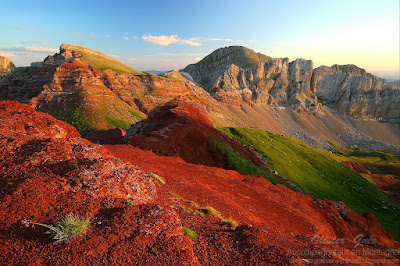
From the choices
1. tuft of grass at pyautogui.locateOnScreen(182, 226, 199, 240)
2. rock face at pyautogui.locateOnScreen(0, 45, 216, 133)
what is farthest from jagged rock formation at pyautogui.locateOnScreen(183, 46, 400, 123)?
tuft of grass at pyautogui.locateOnScreen(182, 226, 199, 240)

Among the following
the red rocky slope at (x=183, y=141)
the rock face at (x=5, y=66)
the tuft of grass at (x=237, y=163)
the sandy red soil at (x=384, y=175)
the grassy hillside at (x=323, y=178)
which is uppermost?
the rock face at (x=5, y=66)

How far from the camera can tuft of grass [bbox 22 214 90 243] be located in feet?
25.2

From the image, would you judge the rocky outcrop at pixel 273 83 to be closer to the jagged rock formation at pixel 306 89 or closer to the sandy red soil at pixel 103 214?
the jagged rock formation at pixel 306 89

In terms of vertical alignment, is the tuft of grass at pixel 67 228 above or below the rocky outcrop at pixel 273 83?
below

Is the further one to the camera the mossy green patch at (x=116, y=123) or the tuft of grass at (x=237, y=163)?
the mossy green patch at (x=116, y=123)

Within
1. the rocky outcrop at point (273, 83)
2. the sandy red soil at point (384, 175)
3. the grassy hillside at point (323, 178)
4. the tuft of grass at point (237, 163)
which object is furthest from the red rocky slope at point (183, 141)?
the rocky outcrop at point (273, 83)

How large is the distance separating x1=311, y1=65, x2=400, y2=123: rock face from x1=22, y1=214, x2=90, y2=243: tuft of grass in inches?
8851

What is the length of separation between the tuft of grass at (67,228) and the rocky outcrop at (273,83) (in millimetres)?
154621

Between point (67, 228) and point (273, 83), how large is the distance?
200 metres

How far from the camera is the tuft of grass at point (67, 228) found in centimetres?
769

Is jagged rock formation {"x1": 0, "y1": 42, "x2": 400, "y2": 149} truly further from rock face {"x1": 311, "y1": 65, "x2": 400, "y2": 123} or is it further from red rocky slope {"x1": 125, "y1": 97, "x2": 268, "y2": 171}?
red rocky slope {"x1": 125, "y1": 97, "x2": 268, "y2": 171}

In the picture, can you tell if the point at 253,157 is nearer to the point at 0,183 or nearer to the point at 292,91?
the point at 0,183

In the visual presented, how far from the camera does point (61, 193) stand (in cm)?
1024

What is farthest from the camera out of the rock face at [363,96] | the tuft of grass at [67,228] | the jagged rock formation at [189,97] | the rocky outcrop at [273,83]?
the rock face at [363,96]
